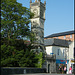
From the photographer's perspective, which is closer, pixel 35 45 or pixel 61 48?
pixel 35 45

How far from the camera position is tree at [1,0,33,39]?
36.6 meters

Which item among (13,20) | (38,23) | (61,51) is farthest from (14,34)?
(61,51)

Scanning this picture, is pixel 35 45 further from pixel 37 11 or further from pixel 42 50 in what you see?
pixel 37 11

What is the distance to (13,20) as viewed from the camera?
120 feet

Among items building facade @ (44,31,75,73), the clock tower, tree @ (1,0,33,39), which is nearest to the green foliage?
tree @ (1,0,33,39)

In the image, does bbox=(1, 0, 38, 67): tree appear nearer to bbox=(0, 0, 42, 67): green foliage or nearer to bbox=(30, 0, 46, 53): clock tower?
bbox=(0, 0, 42, 67): green foliage

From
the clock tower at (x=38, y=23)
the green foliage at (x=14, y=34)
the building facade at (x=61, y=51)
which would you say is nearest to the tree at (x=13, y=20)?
the green foliage at (x=14, y=34)

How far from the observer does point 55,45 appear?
55.6 m

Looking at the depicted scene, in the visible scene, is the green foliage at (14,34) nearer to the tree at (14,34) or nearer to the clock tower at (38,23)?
the tree at (14,34)

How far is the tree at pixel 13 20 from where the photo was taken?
120ft

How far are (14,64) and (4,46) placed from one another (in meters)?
4.63

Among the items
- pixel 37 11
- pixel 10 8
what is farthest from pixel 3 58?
pixel 37 11

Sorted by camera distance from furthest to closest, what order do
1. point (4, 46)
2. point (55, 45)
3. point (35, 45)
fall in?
point (55, 45), point (35, 45), point (4, 46)

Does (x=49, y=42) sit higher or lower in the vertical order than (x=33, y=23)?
lower
